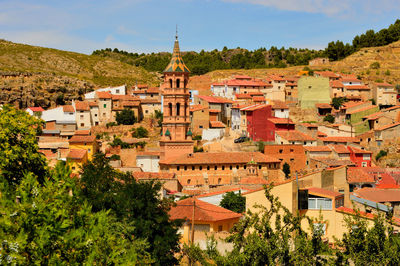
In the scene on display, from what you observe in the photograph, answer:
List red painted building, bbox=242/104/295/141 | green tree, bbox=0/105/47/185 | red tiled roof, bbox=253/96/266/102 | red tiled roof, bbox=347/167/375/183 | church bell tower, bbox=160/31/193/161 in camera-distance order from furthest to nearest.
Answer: red tiled roof, bbox=253/96/266/102, red painted building, bbox=242/104/295/141, church bell tower, bbox=160/31/193/161, red tiled roof, bbox=347/167/375/183, green tree, bbox=0/105/47/185

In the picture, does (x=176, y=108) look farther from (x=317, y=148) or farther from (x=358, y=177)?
(x=358, y=177)

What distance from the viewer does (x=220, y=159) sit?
42.7m

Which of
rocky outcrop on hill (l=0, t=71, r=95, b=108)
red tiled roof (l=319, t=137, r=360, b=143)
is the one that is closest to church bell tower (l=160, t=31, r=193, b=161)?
red tiled roof (l=319, t=137, r=360, b=143)

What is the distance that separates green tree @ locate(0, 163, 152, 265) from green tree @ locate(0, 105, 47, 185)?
514cm

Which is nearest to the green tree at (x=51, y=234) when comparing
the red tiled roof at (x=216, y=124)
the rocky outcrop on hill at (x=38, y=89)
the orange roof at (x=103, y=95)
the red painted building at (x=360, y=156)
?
the red painted building at (x=360, y=156)

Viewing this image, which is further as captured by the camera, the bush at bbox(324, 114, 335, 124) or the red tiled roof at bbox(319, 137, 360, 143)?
the bush at bbox(324, 114, 335, 124)

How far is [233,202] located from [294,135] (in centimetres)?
1847

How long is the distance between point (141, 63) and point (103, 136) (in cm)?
6766

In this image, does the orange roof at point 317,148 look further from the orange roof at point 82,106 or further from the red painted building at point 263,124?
the orange roof at point 82,106

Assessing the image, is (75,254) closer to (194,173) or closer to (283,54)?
(194,173)

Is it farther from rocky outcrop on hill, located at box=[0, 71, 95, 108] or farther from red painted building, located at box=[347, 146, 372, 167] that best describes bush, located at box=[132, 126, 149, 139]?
red painted building, located at box=[347, 146, 372, 167]

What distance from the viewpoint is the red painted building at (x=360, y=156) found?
4609 centimetres

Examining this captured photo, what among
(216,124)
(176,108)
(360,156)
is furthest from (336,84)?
(176,108)

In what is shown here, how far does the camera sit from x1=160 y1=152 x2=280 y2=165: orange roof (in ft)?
138
